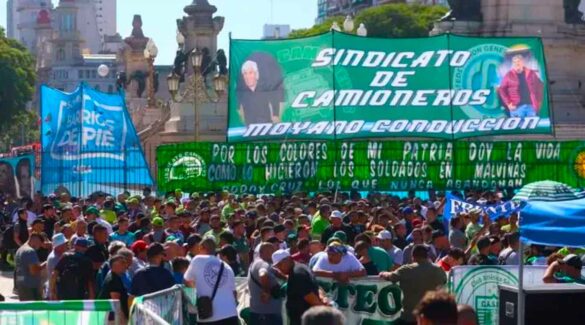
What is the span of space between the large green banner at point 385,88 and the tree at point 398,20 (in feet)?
236

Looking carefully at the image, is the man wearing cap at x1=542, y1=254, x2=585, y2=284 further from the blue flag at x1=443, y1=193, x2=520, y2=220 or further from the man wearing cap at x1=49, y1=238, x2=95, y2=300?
the blue flag at x1=443, y1=193, x2=520, y2=220

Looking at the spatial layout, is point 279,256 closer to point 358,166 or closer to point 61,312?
point 61,312

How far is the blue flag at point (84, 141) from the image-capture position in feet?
101

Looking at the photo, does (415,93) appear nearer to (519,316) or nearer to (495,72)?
(495,72)

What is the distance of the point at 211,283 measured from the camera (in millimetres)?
15391

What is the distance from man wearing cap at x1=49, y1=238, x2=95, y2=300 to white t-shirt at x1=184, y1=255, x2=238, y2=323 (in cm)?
106

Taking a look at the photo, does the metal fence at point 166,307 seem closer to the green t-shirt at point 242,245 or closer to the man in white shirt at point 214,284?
the man in white shirt at point 214,284

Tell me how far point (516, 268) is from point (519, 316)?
388 cm

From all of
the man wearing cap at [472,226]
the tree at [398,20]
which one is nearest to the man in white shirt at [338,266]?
the man wearing cap at [472,226]

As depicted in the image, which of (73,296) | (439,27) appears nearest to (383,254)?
(73,296)

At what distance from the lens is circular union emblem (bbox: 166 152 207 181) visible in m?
31.0

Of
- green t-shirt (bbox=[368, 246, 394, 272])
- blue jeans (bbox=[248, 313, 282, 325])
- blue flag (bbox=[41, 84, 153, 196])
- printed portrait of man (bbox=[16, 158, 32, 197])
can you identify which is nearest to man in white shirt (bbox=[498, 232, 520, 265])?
green t-shirt (bbox=[368, 246, 394, 272])

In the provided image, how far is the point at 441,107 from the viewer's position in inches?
1207

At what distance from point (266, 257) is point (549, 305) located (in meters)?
3.22
